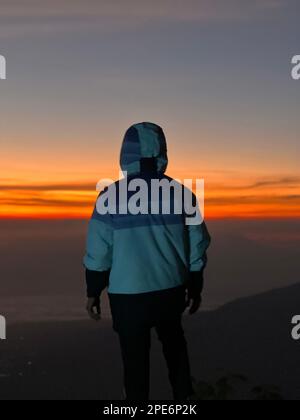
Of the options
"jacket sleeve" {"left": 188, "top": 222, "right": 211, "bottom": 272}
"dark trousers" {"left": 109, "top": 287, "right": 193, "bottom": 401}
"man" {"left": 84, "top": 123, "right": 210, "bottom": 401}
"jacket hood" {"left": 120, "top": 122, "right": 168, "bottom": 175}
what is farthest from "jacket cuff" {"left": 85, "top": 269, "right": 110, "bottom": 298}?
"jacket hood" {"left": 120, "top": 122, "right": 168, "bottom": 175}

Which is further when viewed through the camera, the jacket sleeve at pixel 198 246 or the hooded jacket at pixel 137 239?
the jacket sleeve at pixel 198 246

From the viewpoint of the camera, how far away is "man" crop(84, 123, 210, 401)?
28.4ft

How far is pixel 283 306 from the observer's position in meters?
20.2

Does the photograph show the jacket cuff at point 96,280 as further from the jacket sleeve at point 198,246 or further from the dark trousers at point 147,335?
the jacket sleeve at point 198,246

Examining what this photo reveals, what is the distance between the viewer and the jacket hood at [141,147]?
866 cm

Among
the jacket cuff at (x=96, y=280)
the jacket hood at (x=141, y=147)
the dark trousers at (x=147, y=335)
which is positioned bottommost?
the dark trousers at (x=147, y=335)

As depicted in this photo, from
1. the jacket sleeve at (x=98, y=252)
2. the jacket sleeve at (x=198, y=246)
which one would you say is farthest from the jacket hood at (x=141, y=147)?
the jacket sleeve at (x=198, y=246)

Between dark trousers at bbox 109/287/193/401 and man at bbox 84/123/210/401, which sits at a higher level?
man at bbox 84/123/210/401

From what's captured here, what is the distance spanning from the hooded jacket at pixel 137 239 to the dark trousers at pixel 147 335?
0.11 metres

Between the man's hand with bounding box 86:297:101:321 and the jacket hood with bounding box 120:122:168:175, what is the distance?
3.82 feet

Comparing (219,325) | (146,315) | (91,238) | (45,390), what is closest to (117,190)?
(91,238)

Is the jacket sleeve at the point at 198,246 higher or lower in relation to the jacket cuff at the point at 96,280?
higher

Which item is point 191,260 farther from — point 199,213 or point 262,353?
point 262,353

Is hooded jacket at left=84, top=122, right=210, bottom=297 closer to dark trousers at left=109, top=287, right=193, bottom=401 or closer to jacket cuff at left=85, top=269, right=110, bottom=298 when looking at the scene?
jacket cuff at left=85, top=269, right=110, bottom=298
